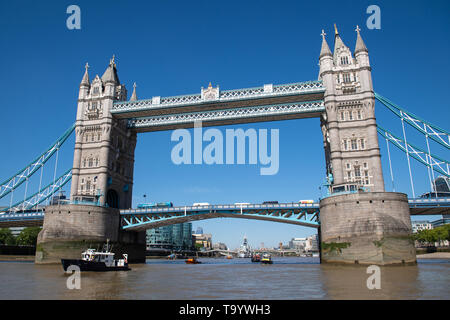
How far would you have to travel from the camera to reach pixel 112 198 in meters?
60.5

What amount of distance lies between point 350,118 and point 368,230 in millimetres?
18025

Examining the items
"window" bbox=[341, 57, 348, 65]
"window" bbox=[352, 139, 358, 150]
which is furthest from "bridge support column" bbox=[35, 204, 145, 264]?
"window" bbox=[341, 57, 348, 65]

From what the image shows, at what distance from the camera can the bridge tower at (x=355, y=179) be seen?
128ft

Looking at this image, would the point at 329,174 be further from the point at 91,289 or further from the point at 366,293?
the point at 91,289

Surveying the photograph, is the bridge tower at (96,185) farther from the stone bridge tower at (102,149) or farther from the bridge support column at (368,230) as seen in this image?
the bridge support column at (368,230)

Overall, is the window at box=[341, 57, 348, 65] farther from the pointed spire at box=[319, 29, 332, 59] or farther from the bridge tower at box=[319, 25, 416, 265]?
the pointed spire at box=[319, 29, 332, 59]

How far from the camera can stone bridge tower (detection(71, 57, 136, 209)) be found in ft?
187

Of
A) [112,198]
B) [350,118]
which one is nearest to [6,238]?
[112,198]

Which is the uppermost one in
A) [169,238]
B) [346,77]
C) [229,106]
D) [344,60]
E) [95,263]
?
[344,60]

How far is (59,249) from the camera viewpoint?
4838cm

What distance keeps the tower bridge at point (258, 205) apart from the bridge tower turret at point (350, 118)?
14 cm

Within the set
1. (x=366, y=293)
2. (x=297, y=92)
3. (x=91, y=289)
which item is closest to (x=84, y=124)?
(x=297, y=92)

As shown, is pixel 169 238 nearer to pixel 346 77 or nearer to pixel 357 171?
pixel 357 171
